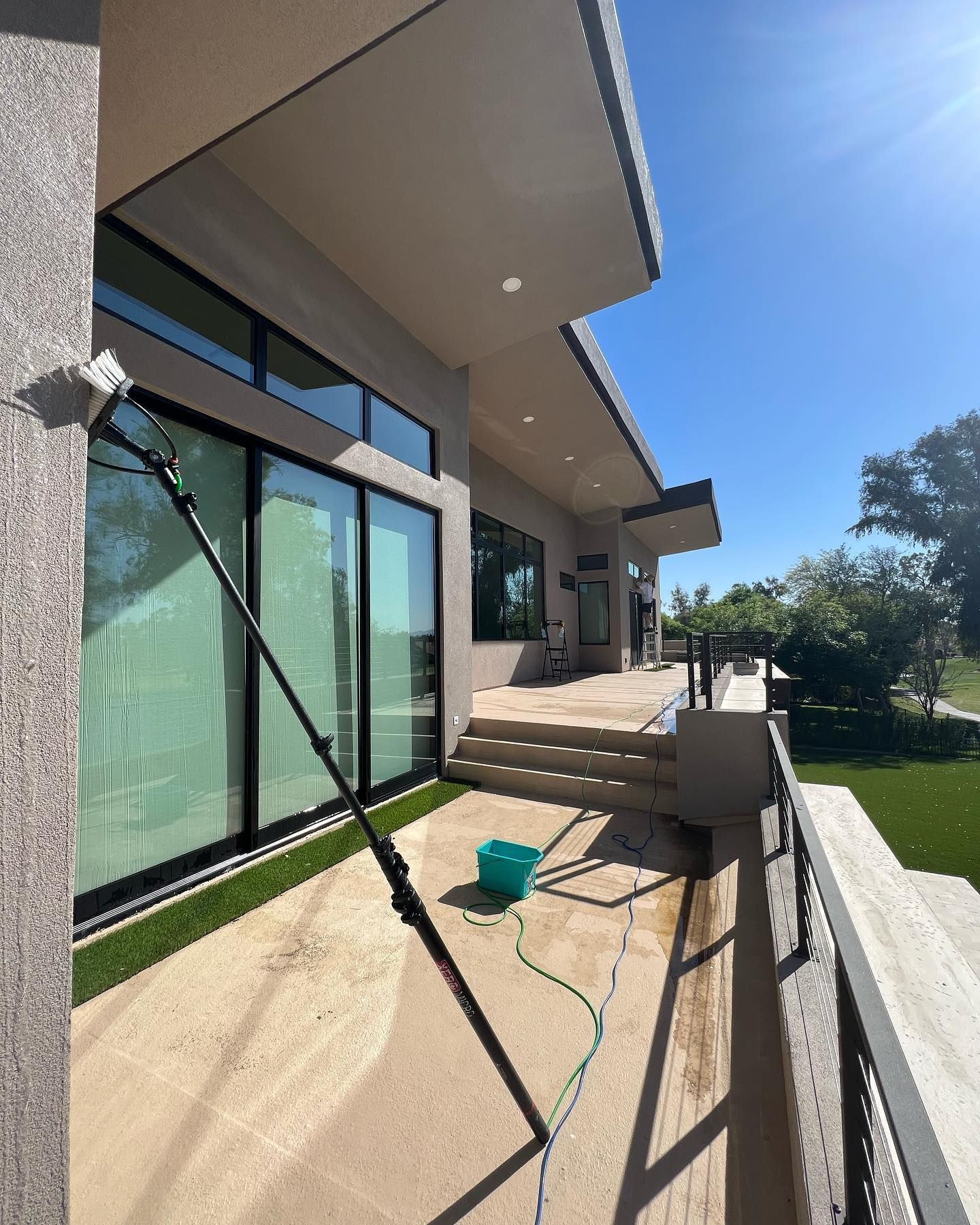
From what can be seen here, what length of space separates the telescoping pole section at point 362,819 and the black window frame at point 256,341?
5.81 ft

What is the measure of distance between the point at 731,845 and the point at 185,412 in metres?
4.36

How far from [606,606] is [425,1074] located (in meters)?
11.0

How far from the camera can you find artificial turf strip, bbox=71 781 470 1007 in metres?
2.21

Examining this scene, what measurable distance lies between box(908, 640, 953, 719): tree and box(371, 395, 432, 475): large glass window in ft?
74.2

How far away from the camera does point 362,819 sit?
1.19 meters

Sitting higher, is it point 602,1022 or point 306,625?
point 306,625

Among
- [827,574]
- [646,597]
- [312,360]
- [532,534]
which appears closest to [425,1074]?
[312,360]

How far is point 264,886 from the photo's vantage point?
9.50 ft

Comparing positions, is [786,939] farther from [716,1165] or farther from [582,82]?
[582,82]

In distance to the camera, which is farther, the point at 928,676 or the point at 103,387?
the point at 928,676

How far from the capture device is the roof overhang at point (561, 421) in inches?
220

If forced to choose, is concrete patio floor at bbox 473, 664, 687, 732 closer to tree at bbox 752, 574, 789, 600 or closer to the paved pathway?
the paved pathway

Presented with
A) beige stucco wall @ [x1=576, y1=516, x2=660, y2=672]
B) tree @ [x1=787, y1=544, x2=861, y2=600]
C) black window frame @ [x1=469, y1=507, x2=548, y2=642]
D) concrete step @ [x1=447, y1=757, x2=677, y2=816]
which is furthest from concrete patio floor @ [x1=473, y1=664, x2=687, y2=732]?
tree @ [x1=787, y1=544, x2=861, y2=600]

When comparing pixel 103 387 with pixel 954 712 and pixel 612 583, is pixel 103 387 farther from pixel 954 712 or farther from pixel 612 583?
pixel 954 712
